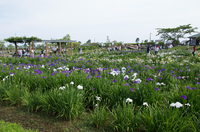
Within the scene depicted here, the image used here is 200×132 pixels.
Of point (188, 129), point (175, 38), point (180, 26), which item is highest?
point (180, 26)

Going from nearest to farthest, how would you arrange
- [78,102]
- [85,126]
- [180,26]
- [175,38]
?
[85,126] < [78,102] < [180,26] < [175,38]

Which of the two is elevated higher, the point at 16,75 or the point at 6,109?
the point at 16,75

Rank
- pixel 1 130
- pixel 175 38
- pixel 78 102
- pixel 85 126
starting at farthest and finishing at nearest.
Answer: pixel 175 38
pixel 78 102
pixel 85 126
pixel 1 130

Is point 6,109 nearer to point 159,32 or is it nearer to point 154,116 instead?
point 154,116

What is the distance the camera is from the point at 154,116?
6.59 feet

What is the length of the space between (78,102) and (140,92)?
1.20 meters

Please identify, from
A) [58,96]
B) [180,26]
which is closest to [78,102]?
[58,96]

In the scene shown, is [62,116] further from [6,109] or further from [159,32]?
[159,32]

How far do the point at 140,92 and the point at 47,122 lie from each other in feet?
5.95

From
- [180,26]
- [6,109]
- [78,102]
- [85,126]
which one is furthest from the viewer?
[180,26]

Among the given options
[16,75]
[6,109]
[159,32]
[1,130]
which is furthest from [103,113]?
[159,32]

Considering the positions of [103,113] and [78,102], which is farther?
[78,102]

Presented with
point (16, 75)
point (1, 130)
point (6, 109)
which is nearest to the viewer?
point (1, 130)

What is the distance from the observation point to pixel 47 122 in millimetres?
2523
